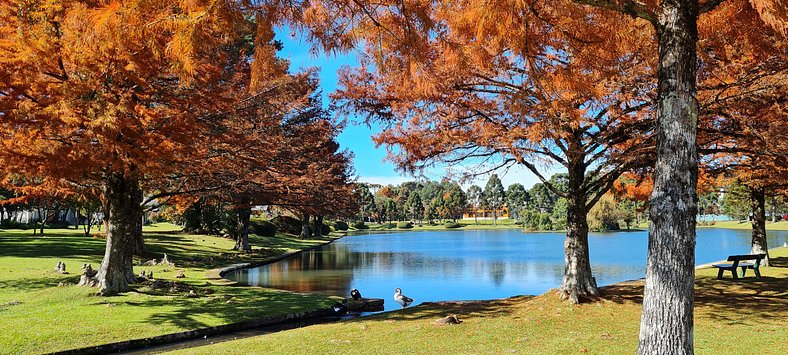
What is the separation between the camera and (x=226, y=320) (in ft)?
34.2

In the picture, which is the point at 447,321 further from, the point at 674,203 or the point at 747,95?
the point at 747,95

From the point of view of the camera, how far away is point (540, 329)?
879 centimetres

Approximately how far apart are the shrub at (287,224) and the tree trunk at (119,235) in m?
36.5

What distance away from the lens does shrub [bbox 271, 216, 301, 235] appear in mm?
50250

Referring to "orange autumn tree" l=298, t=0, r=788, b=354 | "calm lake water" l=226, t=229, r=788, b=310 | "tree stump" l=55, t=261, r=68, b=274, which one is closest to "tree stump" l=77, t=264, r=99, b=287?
"tree stump" l=55, t=261, r=68, b=274

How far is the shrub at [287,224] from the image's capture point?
165 feet

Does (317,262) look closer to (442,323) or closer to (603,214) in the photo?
(442,323)

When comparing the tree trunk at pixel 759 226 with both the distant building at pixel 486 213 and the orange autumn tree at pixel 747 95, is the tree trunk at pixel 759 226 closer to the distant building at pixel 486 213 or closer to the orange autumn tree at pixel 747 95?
the orange autumn tree at pixel 747 95

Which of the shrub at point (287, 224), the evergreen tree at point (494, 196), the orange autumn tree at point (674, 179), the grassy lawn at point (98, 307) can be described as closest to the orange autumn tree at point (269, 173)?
the grassy lawn at point (98, 307)

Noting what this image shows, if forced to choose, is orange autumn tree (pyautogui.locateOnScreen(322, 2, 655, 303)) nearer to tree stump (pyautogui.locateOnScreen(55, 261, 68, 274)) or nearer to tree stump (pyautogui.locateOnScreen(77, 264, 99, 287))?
tree stump (pyautogui.locateOnScreen(77, 264, 99, 287))

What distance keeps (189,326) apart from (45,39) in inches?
237

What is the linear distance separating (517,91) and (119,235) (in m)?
11.0

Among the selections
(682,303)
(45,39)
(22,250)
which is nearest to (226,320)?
(45,39)

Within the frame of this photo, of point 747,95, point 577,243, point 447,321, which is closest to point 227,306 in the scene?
point 447,321
